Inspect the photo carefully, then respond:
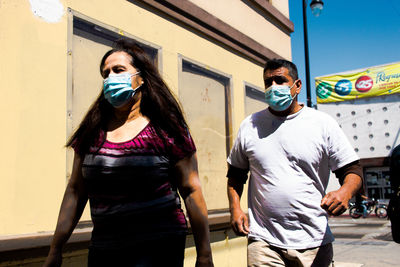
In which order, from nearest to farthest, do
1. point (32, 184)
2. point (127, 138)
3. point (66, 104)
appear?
1. point (127, 138)
2. point (32, 184)
3. point (66, 104)

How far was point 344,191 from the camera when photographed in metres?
2.82

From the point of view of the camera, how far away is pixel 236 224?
3090 mm

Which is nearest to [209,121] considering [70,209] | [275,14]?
[275,14]

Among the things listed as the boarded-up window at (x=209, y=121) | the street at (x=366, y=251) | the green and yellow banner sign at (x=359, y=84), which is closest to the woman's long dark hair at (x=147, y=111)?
the boarded-up window at (x=209, y=121)

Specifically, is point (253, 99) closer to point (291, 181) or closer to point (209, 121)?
point (209, 121)

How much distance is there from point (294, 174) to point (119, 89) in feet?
4.59

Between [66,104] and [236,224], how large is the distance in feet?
6.29

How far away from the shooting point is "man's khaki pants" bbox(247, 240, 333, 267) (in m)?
2.87

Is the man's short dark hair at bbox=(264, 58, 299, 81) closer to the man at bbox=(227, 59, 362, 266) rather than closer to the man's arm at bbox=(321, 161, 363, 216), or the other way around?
the man at bbox=(227, 59, 362, 266)

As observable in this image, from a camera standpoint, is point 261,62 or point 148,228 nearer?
point 148,228

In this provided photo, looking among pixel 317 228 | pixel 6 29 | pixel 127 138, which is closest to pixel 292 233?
pixel 317 228

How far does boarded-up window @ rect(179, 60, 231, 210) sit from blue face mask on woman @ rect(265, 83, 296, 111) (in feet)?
7.75

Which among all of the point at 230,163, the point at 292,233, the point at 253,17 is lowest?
the point at 292,233

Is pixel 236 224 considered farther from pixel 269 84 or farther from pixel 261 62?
pixel 261 62
